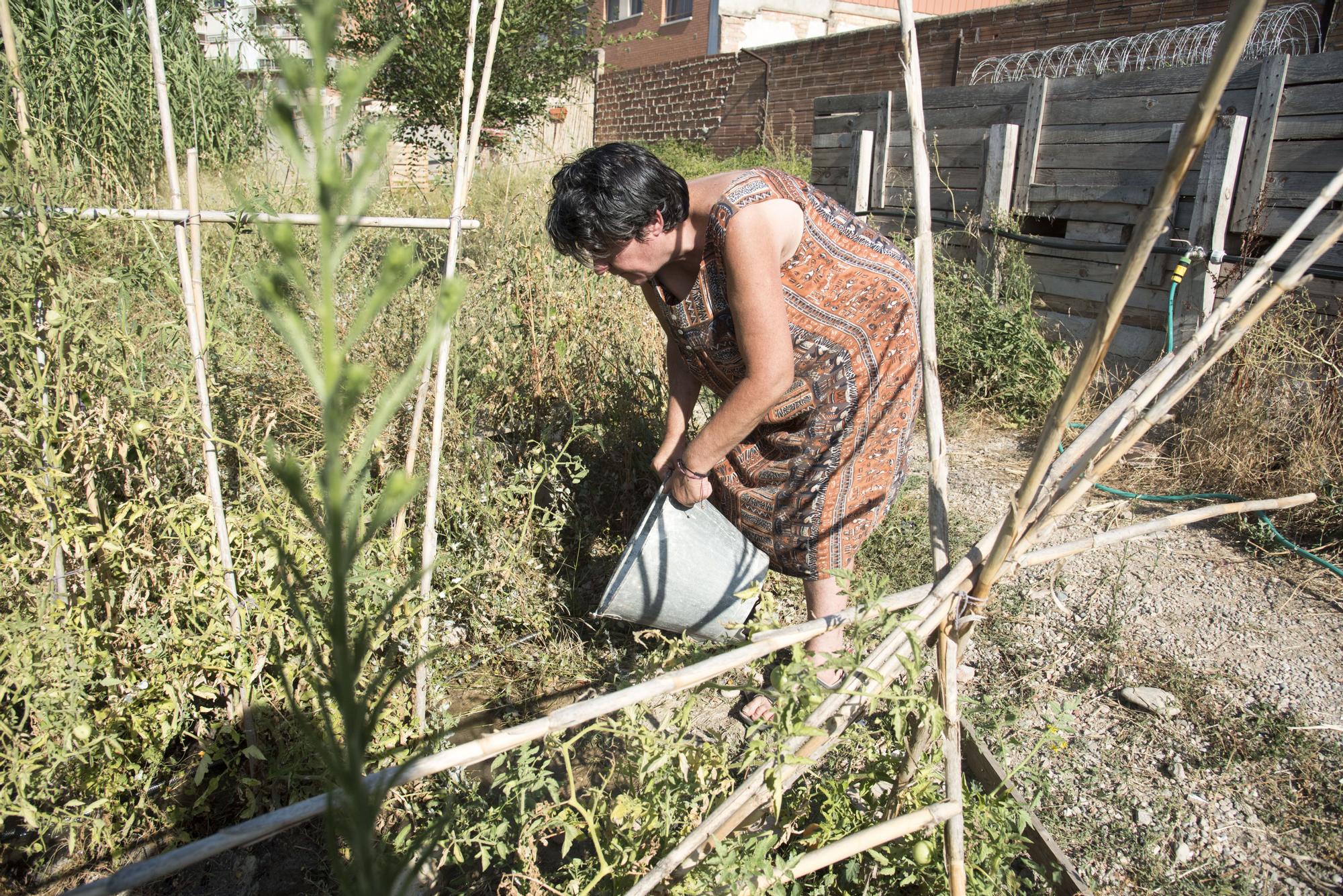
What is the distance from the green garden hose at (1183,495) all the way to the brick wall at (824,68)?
514cm

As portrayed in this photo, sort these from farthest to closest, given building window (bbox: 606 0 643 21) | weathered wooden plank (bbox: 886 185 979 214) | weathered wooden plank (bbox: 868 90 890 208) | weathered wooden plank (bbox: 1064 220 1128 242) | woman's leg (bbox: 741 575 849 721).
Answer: building window (bbox: 606 0 643 21)
weathered wooden plank (bbox: 868 90 890 208)
weathered wooden plank (bbox: 886 185 979 214)
weathered wooden plank (bbox: 1064 220 1128 242)
woman's leg (bbox: 741 575 849 721)

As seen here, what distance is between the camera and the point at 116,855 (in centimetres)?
183

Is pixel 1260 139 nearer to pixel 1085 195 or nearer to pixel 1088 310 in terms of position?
pixel 1085 195

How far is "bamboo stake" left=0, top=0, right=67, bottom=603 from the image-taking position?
1694 millimetres

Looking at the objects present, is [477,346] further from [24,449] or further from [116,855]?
[116,855]

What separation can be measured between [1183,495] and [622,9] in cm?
1989

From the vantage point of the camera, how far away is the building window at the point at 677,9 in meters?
17.1

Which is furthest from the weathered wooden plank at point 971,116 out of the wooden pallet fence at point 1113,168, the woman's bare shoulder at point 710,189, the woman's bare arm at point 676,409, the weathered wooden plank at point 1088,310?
the woman's bare shoulder at point 710,189

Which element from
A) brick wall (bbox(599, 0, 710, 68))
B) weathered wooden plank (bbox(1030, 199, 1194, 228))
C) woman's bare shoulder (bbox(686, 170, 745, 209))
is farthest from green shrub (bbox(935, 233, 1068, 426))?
brick wall (bbox(599, 0, 710, 68))

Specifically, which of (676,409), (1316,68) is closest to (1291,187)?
(1316,68)

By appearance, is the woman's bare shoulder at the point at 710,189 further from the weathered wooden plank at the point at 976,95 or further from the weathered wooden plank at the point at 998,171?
the weathered wooden plank at the point at 998,171

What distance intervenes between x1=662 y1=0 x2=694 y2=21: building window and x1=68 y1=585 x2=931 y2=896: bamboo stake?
17885mm

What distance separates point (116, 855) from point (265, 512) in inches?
32.1

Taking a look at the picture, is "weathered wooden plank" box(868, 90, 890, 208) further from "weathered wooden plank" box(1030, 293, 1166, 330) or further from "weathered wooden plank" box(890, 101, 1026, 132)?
"weathered wooden plank" box(1030, 293, 1166, 330)
